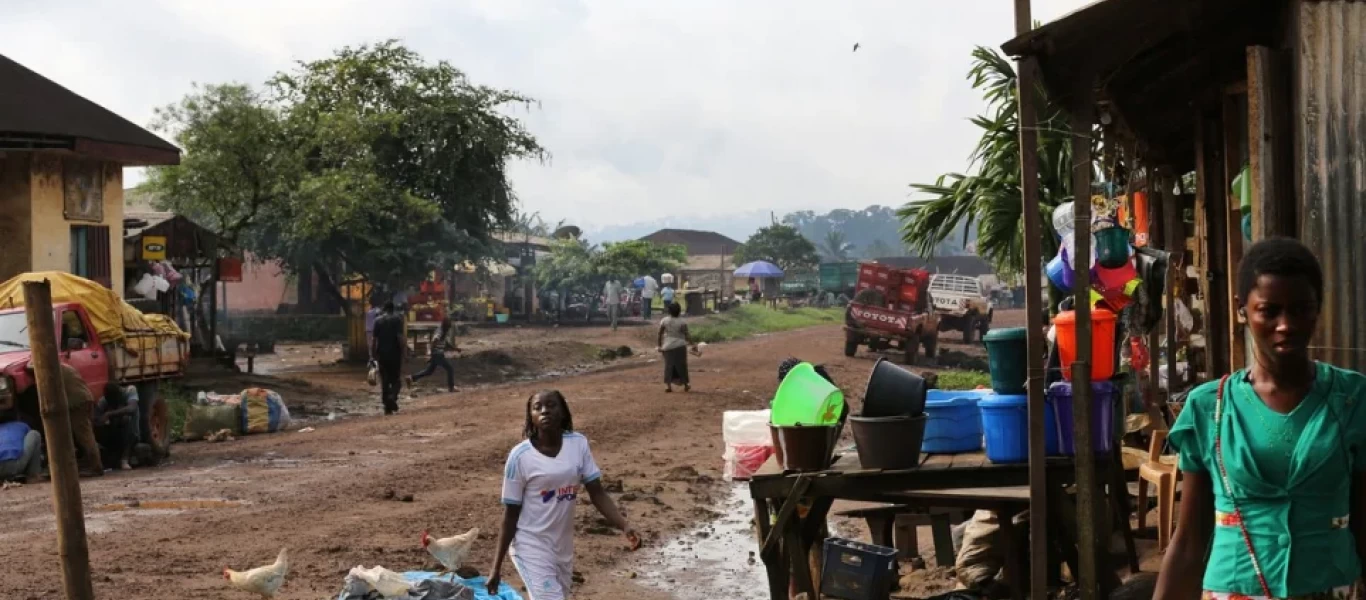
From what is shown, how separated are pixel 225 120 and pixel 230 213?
2.07m

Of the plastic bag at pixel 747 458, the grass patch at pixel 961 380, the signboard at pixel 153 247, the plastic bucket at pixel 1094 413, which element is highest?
the signboard at pixel 153 247

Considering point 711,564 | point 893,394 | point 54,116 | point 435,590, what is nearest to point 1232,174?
point 893,394

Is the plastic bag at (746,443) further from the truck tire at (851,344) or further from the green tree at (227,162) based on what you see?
the truck tire at (851,344)

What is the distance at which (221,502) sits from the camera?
13016 millimetres

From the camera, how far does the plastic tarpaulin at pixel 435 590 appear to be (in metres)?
7.41

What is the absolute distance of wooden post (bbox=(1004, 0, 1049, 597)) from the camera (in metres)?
6.80

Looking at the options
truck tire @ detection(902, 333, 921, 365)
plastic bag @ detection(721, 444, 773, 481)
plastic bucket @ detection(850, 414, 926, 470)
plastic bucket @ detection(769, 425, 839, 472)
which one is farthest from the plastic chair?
truck tire @ detection(902, 333, 921, 365)

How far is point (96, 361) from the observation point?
16016 mm

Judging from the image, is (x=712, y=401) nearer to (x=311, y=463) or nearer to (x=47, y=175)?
(x=311, y=463)

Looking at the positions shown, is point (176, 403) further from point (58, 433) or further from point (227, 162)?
point (58, 433)

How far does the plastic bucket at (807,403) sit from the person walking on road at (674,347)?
14936 mm

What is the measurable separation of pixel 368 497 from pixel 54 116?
1110 cm

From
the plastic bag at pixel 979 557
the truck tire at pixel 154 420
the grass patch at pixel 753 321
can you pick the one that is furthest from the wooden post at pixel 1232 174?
the grass patch at pixel 753 321

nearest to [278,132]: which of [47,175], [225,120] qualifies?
[225,120]
